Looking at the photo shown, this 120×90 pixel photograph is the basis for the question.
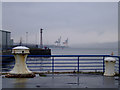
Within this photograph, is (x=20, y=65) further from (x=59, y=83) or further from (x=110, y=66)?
(x=110, y=66)

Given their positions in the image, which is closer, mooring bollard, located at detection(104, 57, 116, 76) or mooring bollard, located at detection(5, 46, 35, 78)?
mooring bollard, located at detection(5, 46, 35, 78)

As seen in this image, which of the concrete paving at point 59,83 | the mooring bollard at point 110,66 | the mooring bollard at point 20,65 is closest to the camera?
the concrete paving at point 59,83

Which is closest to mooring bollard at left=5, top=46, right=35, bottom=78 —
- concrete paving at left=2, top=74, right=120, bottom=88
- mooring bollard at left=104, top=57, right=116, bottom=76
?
concrete paving at left=2, top=74, right=120, bottom=88

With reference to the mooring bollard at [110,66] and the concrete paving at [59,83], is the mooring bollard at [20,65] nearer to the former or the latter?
the concrete paving at [59,83]

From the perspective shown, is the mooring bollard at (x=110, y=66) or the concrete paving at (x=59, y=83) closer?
the concrete paving at (x=59, y=83)

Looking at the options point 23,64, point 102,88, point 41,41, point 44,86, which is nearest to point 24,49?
point 23,64

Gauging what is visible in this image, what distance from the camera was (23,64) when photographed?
30.3ft

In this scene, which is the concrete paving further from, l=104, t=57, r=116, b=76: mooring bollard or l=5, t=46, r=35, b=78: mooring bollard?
l=104, t=57, r=116, b=76: mooring bollard

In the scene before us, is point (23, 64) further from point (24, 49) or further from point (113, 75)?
point (113, 75)

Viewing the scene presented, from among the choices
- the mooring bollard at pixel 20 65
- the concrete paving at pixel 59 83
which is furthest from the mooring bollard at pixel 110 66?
the mooring bollard at pixel 20 65

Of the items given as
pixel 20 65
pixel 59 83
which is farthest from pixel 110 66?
pixel 20 65

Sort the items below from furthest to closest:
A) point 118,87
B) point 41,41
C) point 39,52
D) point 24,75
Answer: point 41,41
point 39,52
point 24,75
point 118,87

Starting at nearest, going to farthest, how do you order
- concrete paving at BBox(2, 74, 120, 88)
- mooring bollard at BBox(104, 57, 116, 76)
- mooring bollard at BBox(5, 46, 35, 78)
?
concrete paving at BBox(2, 74, 120, 88)
mooring bollard at BBox(5, 46, 35, 78)
mooring bollard at BBox(104, 57, 116, 76)

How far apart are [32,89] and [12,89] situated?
65 cm
